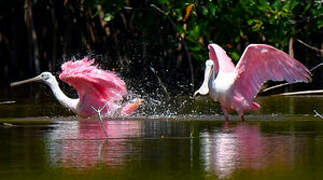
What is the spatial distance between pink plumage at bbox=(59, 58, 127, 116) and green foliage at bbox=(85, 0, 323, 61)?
56.8 inches

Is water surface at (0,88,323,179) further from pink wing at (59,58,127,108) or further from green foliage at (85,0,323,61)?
green foliage at (85,0,323,61)

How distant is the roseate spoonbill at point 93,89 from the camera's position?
10781 millimetres

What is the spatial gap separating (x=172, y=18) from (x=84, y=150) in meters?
7.57

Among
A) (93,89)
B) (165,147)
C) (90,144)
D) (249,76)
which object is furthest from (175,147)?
(93,89)

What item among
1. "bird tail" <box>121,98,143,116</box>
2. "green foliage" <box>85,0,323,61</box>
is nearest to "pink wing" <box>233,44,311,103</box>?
"bird tail" <box>121,98,143,116</box>

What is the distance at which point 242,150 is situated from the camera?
265 inches

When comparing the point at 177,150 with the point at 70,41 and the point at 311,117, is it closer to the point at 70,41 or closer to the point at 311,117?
the point at 311,117

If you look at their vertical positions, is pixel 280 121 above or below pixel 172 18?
below

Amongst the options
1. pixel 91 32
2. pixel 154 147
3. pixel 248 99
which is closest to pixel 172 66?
pixel 91 32

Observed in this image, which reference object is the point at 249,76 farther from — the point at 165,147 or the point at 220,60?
the point at 165,147

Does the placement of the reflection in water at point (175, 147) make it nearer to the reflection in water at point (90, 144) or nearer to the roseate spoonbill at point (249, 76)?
the reflection in water at point (90, 144)

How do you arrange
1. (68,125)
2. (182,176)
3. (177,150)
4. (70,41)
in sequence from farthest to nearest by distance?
(70,41) < (68,125) < (177,150) < (182,176)

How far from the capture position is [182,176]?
5.59m

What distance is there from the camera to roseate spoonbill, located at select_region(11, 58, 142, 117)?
10781mm
